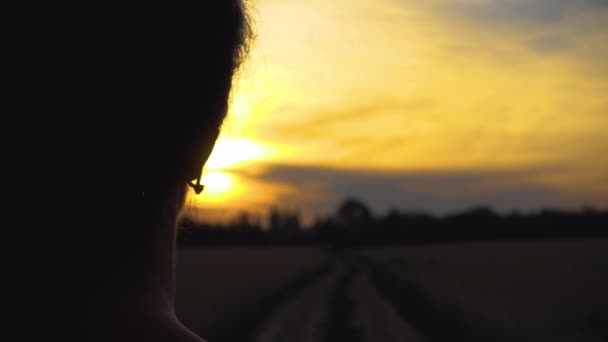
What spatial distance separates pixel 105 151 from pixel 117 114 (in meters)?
0.06

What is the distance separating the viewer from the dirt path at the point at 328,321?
18.6 m

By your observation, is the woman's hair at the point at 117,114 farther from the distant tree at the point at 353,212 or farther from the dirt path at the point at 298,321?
the distant tree at the point at 353,212

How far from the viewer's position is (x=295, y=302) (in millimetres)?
28859

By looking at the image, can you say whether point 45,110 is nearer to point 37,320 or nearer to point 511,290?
point 37,320

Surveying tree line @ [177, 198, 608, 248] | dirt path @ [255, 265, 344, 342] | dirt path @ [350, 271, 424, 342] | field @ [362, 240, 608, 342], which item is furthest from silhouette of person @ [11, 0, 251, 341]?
tree line @ [177, 198, 608, 248]

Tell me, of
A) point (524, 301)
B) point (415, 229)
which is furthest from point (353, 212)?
point (524, 301)

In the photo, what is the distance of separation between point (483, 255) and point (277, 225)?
88614 mm

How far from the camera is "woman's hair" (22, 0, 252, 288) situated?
1117 millimetres

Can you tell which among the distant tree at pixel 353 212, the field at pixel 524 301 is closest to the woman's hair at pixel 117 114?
the field at pixel 524 301

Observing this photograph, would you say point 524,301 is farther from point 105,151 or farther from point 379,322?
point 105,151

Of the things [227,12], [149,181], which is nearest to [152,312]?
[149,181]

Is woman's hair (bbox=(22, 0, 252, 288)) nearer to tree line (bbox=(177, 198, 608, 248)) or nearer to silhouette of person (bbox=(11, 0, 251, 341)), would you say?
silhouette of person (bbox=(11, 0, 251, 341))

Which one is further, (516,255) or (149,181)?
(516,255)

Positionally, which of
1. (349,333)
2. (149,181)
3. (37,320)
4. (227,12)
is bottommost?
(349,333)
